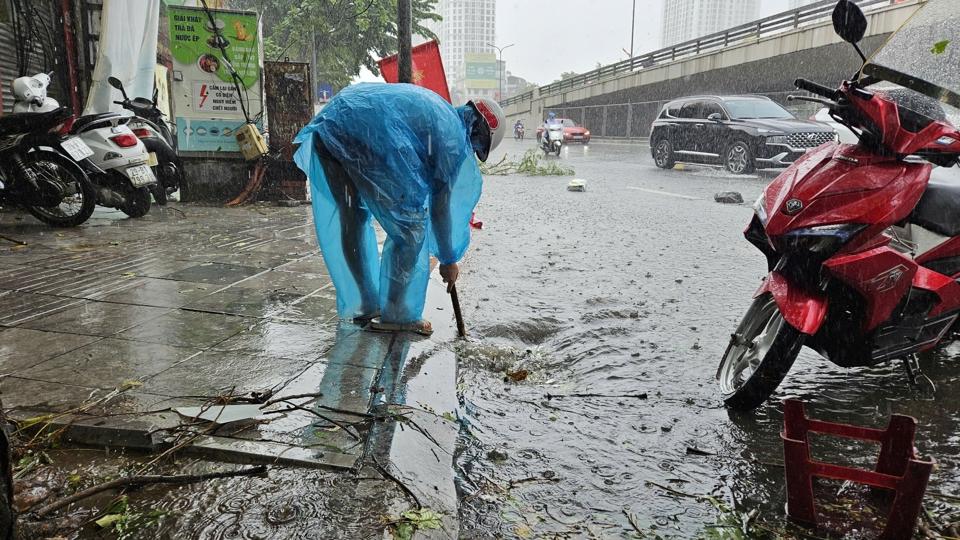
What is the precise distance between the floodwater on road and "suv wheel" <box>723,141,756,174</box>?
8.14m

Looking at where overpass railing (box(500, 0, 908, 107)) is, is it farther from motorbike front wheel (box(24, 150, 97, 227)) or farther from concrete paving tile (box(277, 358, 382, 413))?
concrete paving tile (box(277, 358, 382, 413))

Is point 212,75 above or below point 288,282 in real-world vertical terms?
above

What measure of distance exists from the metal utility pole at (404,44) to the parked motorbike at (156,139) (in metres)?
3.37

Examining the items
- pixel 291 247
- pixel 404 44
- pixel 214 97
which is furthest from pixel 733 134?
pixel 291 247

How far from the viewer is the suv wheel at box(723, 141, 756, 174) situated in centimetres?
1366

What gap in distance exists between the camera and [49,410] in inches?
95.8

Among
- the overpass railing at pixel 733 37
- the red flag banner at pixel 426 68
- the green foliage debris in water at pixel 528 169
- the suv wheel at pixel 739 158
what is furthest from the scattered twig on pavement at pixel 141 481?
the overpass railing at pixel 733 37

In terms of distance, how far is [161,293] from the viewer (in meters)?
4.27

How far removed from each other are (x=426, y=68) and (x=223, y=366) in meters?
8.24

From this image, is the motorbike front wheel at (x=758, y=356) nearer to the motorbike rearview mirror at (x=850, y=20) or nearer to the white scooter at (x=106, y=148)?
the motorbike rearview mirror at (x=850, y=20)

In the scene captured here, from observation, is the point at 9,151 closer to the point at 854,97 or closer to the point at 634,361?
the point at 634,361

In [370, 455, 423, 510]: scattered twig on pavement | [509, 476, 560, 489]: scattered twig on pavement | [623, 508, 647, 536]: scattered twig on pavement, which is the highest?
[370, 455, 423, 510]: scattered twig on pavement

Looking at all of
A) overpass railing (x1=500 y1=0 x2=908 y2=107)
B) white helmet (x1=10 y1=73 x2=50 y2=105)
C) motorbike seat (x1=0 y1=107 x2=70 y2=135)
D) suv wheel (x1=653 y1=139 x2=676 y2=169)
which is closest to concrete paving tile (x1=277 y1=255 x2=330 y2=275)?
motorbike seat (x1=0 y1=107 x2=70 y2=135)

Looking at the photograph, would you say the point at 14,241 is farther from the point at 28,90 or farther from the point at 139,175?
the point at 28,90
